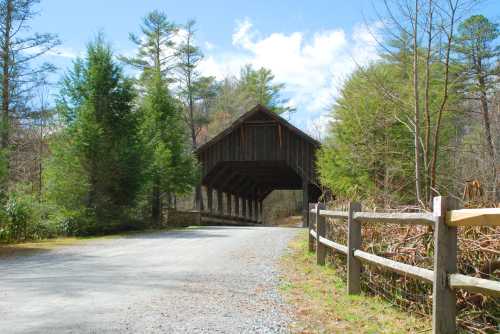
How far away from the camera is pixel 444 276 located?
3945 mm

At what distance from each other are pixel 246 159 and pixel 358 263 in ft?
65.8

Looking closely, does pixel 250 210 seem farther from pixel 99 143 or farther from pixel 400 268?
pixel 400 268

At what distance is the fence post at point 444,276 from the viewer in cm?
392

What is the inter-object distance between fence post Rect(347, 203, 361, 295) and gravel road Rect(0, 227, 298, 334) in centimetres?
94

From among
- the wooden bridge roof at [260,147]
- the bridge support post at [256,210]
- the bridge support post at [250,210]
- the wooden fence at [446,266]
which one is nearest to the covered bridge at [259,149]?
the wooden bridge roof at [260,147]

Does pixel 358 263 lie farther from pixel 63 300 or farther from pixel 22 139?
pixel 22 139

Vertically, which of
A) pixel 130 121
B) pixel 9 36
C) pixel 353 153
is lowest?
pixel 353 153

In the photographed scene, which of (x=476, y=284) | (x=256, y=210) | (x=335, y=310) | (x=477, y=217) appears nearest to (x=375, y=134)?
(x=335, y=310)

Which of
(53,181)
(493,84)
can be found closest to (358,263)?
(53,181)

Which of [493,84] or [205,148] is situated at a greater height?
[493,84]

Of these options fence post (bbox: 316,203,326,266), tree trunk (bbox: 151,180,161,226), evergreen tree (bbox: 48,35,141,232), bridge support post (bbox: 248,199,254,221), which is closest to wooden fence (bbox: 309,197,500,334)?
fence post (bbox: 316,203,326,266)

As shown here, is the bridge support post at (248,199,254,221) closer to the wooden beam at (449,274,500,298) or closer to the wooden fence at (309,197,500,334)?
the wooden fence at (309,197,500,334)

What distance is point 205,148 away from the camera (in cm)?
2638

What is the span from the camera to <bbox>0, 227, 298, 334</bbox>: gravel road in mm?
4484
